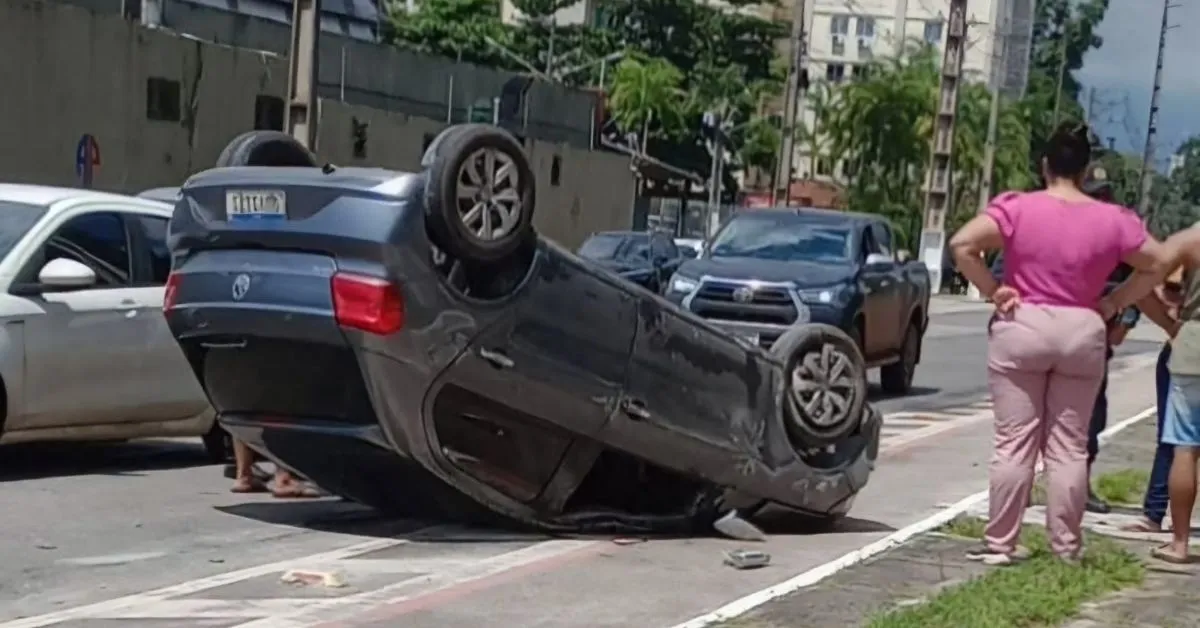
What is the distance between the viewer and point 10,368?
1097cm

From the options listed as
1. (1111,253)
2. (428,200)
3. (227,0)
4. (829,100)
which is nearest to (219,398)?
(428,200)

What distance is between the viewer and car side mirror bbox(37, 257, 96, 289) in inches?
439

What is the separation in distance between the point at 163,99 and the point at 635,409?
26.9 metres

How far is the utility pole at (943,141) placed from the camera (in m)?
47.6

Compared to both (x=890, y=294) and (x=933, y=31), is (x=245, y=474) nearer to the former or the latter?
(x=890, y=294)

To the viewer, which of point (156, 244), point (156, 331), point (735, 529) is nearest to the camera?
point (735, 529)

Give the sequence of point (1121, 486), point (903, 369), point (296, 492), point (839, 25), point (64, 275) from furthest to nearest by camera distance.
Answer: point (839, 25)
point (903, 369)
point (1121, 486)
point (64, 275)
point (296, 492)

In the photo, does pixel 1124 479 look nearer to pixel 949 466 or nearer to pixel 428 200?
pixel 949 466

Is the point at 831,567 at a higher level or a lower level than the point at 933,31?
lower

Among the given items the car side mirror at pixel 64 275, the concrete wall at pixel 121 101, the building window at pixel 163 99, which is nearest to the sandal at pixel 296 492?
the car side mirror at pixel 64 275

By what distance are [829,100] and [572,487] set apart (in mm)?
71394

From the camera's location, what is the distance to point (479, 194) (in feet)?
28.9

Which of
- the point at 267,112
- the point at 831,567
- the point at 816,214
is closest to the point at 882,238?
the point at 816,214

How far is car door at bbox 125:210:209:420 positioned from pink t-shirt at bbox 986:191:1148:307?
17.3 ft
